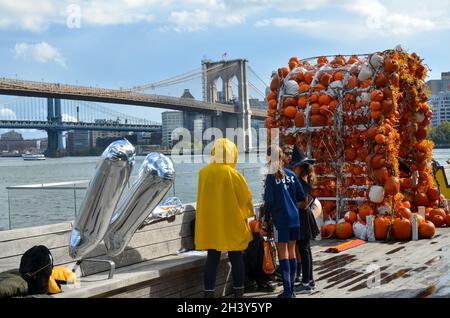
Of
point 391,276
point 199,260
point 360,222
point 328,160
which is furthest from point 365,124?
point 199,260

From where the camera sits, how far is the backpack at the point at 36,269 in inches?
165

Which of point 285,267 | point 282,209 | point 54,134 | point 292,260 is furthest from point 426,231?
point 54,134

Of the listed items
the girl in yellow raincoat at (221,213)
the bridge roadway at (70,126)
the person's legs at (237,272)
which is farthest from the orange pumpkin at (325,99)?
the bridge roadway at (70,126)

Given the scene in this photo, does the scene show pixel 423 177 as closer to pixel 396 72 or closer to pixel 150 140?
pixel 396 72

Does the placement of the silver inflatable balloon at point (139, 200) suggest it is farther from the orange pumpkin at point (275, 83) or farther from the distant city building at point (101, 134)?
the distant city building at point (101, 134)

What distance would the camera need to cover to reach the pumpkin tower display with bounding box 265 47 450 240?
28.7 feet

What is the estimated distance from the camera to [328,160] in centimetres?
940

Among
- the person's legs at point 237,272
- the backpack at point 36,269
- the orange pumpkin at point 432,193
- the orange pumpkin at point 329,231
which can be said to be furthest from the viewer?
the orange pumpkin at point 432,193

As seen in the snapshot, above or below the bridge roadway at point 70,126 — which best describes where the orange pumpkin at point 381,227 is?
below

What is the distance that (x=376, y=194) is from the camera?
28.4ft

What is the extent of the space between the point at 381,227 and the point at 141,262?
14.0 ft

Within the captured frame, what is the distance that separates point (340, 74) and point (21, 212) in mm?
4855

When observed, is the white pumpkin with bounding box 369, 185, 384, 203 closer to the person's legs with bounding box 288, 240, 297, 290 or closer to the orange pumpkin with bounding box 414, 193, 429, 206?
the orange pumpkin with bounding box 414, 193, 429, 206

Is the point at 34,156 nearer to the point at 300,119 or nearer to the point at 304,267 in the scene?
the point at 300,119
